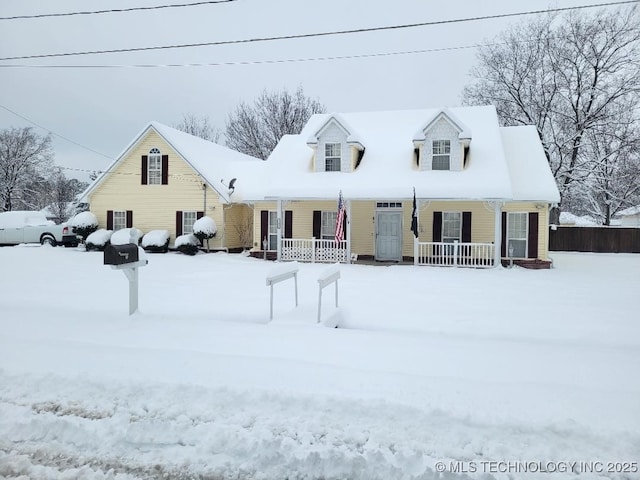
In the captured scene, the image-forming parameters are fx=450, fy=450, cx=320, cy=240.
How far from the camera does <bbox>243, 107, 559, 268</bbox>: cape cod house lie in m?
17.6

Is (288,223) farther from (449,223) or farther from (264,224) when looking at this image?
(449,223)

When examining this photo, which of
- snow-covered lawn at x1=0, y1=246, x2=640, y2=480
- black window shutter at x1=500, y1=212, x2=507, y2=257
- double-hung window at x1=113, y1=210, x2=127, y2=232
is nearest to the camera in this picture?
snow-covered lawn at x1=0, y1=246, x2=640, y2=480

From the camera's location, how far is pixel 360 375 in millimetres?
4820

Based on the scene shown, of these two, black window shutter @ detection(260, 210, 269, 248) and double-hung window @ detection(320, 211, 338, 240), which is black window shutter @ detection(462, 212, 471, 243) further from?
black window shutter @ detection(260, 210, 269, 248)

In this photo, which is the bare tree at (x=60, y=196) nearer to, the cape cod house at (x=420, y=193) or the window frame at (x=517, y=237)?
the cape cod house at (x=420, y=193)

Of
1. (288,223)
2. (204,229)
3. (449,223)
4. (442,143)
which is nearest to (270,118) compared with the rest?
(204,229)

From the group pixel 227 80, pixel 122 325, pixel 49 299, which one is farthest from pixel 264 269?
pixel 227 80

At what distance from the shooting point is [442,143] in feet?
60.7

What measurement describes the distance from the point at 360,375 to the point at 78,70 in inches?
691

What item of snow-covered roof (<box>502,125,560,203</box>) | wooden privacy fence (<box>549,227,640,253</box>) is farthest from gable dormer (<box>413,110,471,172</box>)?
wooden privacy fence (<box>549,227,640,253</box>)

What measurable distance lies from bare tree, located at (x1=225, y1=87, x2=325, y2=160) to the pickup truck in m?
19.3

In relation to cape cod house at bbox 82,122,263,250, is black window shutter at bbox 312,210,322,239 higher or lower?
lower

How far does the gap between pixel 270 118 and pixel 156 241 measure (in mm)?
21981

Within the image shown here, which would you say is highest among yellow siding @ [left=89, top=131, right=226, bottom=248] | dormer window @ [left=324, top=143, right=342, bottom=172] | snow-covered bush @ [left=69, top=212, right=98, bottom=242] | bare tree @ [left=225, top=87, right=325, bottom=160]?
bare tree @ [left=225, top=87, right=325, bottom=160]
